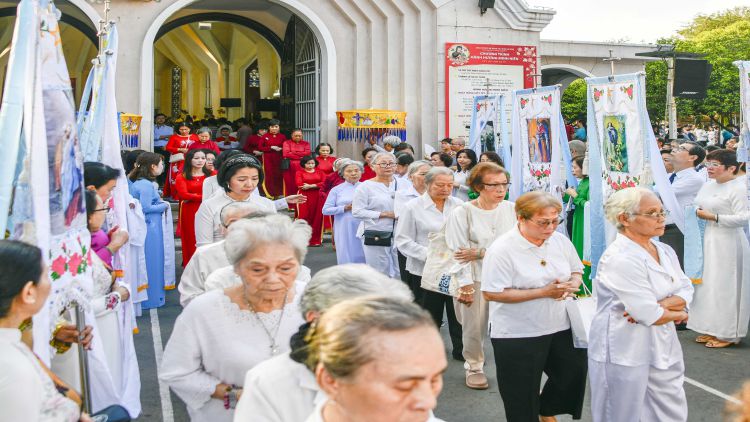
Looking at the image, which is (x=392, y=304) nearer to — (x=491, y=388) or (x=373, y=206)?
(x=491, y=388)

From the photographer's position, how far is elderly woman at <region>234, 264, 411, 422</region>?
2.49 m

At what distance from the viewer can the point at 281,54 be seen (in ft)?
70.8

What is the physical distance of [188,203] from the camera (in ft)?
32.3

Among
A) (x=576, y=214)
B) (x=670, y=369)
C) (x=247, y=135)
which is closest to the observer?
(x=670, y=369)

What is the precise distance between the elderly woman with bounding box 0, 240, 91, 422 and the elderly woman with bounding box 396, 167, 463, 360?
4219 millimetres

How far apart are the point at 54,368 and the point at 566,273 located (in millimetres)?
2791

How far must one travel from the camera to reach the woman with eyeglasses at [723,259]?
7.64 meters

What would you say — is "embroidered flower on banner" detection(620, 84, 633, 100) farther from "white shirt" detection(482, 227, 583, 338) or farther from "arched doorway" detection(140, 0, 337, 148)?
"arched doorway" detection(140, 0, 337, 148)

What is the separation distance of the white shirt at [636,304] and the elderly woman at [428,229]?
2525 millimetres

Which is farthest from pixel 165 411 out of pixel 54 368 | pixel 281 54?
pixel 281 54

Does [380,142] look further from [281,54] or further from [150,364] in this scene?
[150,364]

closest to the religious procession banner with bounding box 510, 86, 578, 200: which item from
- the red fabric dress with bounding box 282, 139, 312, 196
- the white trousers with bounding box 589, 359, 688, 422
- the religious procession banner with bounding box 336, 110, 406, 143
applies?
the white trousers with bounding box 589, 359, 688, 422

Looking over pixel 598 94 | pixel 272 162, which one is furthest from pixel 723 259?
pixel 272 162

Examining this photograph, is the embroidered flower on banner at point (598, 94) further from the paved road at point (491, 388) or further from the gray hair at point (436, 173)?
the paved road at point (491, 388)
